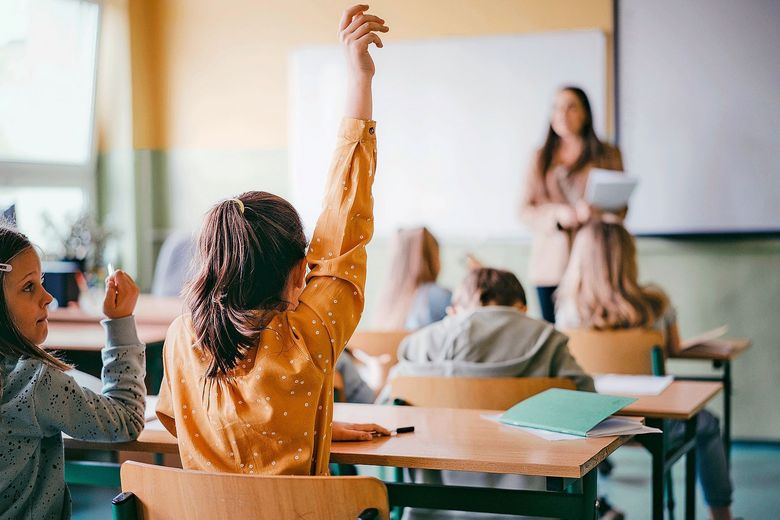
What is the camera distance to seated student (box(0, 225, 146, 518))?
66.4 inches

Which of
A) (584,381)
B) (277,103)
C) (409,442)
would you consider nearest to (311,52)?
(277,103)

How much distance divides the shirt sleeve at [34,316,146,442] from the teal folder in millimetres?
777

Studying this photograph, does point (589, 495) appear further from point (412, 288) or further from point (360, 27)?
point (412, 288)

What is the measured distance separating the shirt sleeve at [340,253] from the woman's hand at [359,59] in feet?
0.09

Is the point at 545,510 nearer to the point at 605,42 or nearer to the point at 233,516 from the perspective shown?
the point at 233,516

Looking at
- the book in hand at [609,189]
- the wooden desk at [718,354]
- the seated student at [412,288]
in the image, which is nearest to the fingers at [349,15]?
the seated student at [412,288]

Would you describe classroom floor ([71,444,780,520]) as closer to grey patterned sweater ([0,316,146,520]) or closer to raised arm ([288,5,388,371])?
grey patterned sweater ([0,316,146,520])

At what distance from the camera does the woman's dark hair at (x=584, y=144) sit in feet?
15.2

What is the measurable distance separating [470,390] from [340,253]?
0.85m

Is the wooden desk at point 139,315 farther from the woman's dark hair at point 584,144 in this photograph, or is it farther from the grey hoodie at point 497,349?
the woman's dark hair at point 584,144

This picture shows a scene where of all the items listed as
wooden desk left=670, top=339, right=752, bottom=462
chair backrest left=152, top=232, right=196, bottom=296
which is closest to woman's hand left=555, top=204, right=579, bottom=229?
wooden desk left=670, top=339, right=752, bottom=462

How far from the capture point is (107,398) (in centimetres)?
188

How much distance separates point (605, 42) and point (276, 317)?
376 centimetres

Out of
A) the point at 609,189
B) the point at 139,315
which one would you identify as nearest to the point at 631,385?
the point at 609,189
